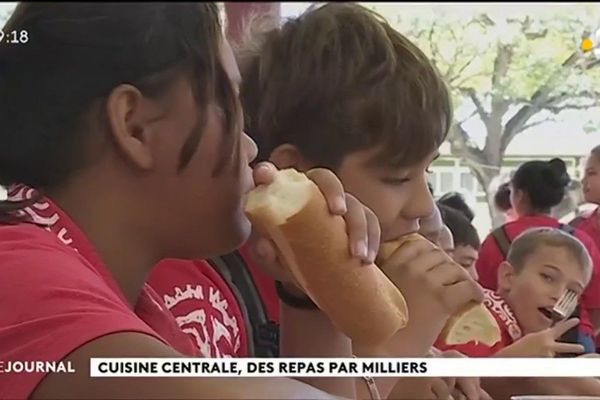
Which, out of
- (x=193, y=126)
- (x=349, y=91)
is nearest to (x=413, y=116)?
(x=349, y=91)

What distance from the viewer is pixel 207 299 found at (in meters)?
0.55

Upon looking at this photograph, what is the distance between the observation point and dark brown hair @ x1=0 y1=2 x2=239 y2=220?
444 mm

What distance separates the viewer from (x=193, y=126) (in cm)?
46

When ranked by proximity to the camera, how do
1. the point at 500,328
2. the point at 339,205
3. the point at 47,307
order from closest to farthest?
the point at 47,307, the point at 339,205, the point at 500,328

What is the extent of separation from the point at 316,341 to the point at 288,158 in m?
0.11

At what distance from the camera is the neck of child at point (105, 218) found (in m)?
0.45

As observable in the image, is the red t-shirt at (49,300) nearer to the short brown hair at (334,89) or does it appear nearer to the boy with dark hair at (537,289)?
the short brown hair at (334,89)

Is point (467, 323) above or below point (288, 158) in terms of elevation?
below

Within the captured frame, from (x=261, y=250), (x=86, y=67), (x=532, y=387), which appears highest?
(x=86, y=67)

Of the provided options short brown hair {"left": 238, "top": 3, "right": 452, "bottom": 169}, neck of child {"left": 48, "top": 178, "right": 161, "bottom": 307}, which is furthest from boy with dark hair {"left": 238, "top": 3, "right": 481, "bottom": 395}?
neck of child {"left": 48, "top": 178, "right": 161, "bottom": 307}

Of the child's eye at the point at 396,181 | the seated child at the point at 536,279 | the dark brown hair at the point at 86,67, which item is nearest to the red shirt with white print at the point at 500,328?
the seated child at the point at 536,279

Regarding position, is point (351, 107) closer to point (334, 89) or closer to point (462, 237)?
point (334, 89)

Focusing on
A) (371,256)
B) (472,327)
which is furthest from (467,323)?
(371,256)

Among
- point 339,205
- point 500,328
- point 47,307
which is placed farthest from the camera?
point 500,328
